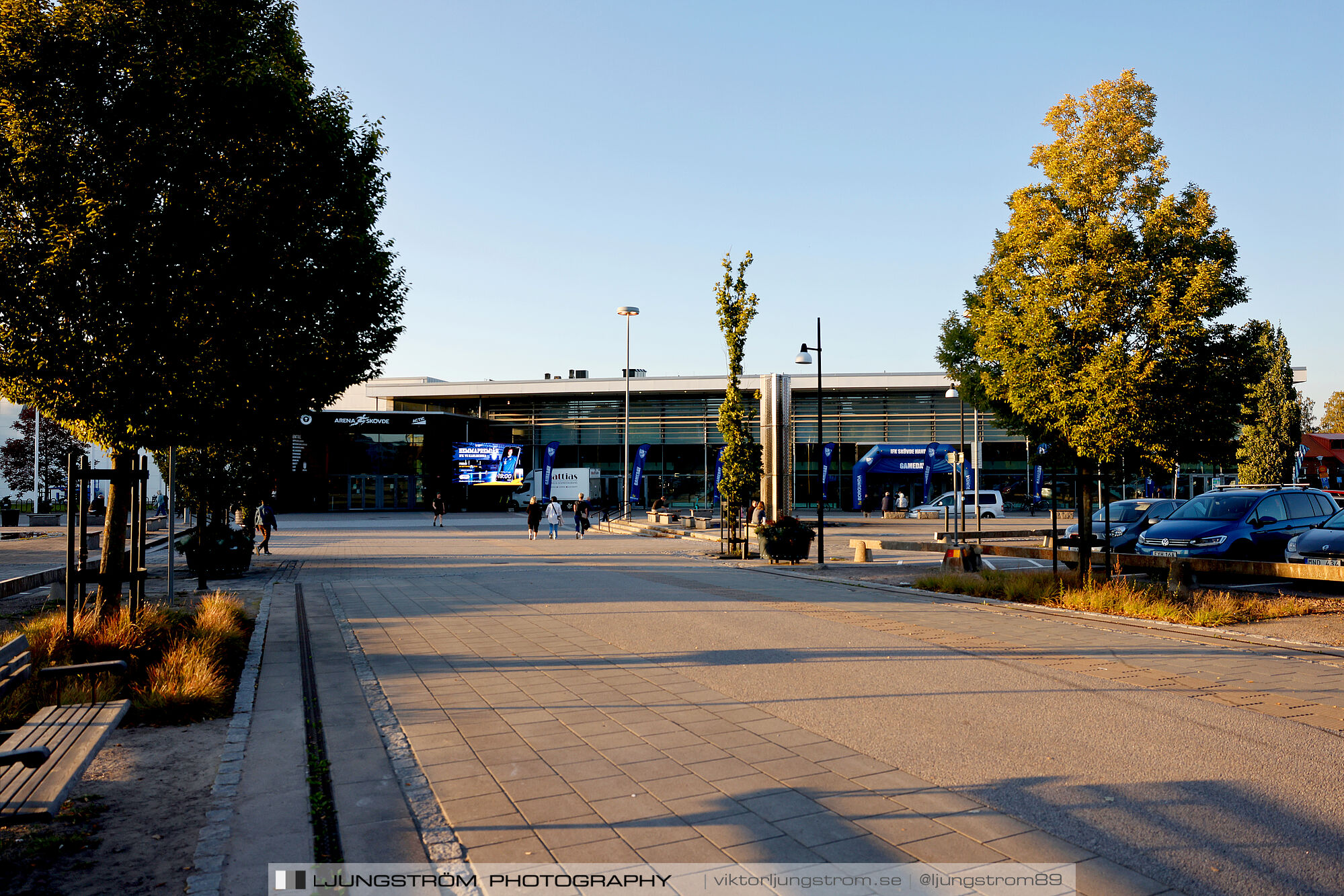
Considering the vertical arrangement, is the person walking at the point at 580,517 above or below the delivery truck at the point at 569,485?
below

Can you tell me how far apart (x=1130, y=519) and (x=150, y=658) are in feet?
77.9

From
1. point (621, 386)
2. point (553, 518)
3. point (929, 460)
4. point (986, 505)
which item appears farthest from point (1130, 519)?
point (621, 386)

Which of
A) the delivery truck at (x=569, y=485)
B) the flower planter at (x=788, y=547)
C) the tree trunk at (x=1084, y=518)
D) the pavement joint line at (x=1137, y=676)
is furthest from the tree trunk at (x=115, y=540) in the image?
the delivery truck at (x=569, y=485)

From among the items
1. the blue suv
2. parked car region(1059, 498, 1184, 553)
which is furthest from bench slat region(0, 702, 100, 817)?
parked car region(1059, 498, 1184, 553)

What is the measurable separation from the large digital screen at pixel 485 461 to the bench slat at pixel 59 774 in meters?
61.6

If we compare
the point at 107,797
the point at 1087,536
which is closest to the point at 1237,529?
the point at 1087,536

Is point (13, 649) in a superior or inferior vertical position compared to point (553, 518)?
superior

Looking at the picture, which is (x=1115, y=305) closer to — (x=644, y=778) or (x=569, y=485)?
(x=644, y=778)

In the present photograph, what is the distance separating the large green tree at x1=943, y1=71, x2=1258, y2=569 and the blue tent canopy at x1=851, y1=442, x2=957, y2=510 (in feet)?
138

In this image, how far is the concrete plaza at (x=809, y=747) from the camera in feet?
14.1

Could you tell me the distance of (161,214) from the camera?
9.31 metres

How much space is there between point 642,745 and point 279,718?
2.89 m

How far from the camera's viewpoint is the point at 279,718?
6832 millimetres

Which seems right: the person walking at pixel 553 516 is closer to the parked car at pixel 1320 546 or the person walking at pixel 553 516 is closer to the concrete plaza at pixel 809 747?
the concrete plaza at pixel 809 747
